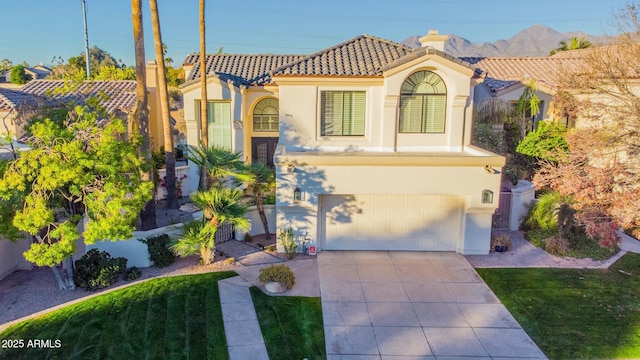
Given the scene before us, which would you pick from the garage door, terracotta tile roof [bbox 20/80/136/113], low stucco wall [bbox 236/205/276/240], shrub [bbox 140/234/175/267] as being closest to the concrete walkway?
shrub [bbox 140/234/175/267]

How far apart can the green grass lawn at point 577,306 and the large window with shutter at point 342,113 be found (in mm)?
6948

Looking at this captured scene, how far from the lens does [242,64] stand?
2522 cm

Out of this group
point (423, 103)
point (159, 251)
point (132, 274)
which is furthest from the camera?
point (423, 103)

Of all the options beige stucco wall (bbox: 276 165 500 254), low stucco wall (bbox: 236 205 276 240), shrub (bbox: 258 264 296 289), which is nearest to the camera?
shrub (bbox: 258 264 296 289)

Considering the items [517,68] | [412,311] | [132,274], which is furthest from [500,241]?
[517,68]

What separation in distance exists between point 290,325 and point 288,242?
4703mm

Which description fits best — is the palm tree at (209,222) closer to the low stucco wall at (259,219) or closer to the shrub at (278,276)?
the shrub at (278,276)

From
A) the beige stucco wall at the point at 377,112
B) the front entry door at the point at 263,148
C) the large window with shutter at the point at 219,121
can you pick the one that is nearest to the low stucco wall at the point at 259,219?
the beige stucco wall at the point at 377,112

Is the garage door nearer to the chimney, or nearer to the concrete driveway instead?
the concrete driveway

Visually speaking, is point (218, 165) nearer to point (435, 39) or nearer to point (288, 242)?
point (288, 242)

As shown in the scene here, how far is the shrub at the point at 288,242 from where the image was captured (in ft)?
49.8

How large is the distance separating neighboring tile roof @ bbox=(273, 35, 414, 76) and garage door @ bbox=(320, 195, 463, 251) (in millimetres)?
4774

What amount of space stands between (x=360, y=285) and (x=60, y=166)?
8.64m

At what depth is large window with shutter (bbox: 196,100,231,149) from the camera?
21.4 meters
